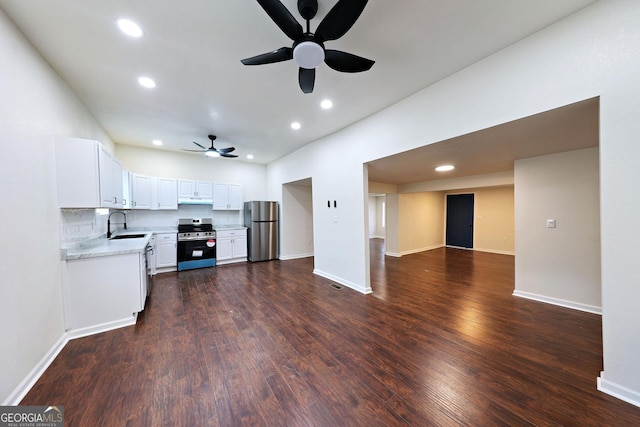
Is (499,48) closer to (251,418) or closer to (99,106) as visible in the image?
(251,418)

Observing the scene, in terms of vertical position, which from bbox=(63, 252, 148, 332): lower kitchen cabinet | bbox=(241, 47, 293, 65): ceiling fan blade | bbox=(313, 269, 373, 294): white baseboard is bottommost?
bbox=(313, 269, 373, 294): white baseboard

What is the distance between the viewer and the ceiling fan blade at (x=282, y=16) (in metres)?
1.31

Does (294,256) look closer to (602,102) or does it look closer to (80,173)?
(80,173)

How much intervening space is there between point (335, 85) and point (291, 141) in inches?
88.7

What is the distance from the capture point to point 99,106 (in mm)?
3121

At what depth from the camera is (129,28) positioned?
1773 mm

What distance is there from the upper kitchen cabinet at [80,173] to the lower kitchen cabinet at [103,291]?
68 cm

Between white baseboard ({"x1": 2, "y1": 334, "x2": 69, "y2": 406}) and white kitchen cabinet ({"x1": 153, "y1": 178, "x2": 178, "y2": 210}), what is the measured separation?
132 inches

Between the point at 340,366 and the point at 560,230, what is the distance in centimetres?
365

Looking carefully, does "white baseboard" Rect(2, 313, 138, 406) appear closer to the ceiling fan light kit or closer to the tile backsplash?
the tile backsplash

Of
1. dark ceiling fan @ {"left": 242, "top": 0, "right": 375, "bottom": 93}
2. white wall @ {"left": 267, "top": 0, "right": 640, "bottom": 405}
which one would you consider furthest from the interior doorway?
dark ceiling fan @ {"left": 242, "top": 0, "right": 375, "bottom": 93}

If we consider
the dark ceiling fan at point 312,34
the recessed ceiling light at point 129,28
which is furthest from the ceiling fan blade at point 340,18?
the recessed ceiling light at point 129,28

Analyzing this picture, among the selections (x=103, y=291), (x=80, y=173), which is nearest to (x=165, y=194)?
(x=80, y=173)

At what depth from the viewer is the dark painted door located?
7.38 meters
